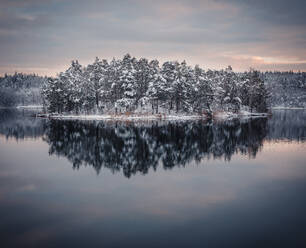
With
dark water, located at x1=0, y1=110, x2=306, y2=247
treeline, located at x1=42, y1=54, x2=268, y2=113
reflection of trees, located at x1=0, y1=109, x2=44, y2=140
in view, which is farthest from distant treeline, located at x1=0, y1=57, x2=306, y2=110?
dark water, located at x1=0, y1=110, x2=306, y2=247

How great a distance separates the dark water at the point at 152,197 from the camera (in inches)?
505

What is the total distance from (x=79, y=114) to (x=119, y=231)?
85319mm

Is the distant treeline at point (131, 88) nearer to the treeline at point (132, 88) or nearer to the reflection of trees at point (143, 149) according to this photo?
the treeline at point (132, 88)

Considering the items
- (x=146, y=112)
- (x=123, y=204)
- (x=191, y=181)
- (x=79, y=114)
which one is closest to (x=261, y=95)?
(x=146, y=112)

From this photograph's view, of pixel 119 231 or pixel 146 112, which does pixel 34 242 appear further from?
pixel 146 112

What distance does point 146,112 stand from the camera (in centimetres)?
9206

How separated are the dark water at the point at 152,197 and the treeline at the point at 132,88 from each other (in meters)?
51.0

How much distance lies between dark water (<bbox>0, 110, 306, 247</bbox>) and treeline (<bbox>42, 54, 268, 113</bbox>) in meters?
51.0

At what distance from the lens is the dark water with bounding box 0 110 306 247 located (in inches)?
505

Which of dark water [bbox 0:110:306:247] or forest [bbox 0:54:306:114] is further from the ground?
forest [bbox 0:54:306:114]

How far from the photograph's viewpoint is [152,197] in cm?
1839

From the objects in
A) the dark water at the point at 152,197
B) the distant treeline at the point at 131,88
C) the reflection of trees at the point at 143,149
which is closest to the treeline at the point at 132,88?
the distant treeline at the point at 131,88

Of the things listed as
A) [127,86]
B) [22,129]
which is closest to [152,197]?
[22,129]

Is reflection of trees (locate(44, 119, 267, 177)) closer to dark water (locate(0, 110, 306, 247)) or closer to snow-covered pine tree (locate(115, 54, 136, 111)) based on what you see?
dark water (locate(0, 110, 306, 247))
